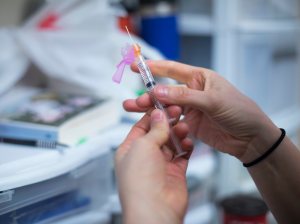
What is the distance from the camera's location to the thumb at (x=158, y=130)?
52cm

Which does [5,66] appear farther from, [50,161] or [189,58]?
[189,58]

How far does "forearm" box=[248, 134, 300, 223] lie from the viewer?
652 mm

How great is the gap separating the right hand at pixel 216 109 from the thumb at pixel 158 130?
0.04 m

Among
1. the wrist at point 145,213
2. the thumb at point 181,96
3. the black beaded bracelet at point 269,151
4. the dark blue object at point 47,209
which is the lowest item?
the dark blue object at point 47,209

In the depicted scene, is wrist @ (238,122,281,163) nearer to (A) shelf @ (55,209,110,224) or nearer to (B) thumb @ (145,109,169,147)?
(B) thumb @ (145,109,169,147)

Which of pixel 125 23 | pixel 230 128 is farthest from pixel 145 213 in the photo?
pixel 125 23

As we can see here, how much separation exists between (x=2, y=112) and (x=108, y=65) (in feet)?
0.92

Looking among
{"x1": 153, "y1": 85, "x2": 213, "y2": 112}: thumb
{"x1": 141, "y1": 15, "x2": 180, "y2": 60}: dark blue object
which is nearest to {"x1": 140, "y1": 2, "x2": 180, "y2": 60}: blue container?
{"x1": 141, "y1": 15, "x2": 180, "y2": 60}: dark blue object

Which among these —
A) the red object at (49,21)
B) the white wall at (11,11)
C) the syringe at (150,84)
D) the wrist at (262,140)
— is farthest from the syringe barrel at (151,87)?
the white wall at (11,11)

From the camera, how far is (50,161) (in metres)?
0.66

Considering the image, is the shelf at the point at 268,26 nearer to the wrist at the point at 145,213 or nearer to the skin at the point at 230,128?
the skin at the point at 230,128

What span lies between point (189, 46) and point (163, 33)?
0.25 meters

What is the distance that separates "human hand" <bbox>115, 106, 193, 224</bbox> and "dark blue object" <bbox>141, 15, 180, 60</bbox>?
0.62 metres

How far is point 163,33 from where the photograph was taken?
1.13 metres
